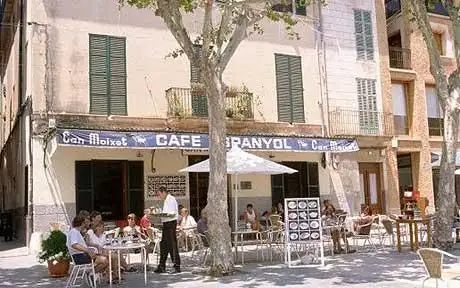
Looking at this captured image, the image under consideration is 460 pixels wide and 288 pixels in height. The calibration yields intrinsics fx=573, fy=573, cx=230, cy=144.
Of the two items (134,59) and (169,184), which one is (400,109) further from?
(134,59)

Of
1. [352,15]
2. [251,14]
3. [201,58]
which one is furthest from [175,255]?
[352,15]

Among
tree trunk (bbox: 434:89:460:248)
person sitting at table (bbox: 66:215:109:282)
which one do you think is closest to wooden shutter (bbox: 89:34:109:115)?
person sitting at table (bbox: 66:215:109:282)

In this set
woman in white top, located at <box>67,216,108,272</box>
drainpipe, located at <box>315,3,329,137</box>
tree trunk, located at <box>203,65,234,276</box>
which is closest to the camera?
woman in white top, located at <box>67,216,108,272</box>

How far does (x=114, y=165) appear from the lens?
16.3m

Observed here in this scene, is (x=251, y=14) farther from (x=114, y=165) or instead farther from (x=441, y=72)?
(x=114, y=165)

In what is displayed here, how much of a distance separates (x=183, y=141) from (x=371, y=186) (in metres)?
8.73

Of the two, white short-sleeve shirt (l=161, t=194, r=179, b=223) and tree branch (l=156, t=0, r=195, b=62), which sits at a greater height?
tree branch (l=156, t=0, r=195, b=62)

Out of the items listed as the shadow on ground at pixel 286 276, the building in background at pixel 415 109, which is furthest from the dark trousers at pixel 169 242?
the building in background at pixel 415 109

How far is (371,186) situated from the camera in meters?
21.0

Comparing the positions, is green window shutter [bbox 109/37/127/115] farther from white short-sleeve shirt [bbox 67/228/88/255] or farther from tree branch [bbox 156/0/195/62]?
white short-sleeve shirt [bbox 67/228/88/255]

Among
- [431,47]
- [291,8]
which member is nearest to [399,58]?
[291,8]

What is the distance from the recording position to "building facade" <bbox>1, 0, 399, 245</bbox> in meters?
15.4

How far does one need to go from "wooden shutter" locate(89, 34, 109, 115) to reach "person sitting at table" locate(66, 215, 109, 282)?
7.39 m

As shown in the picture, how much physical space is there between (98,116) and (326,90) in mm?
8139
